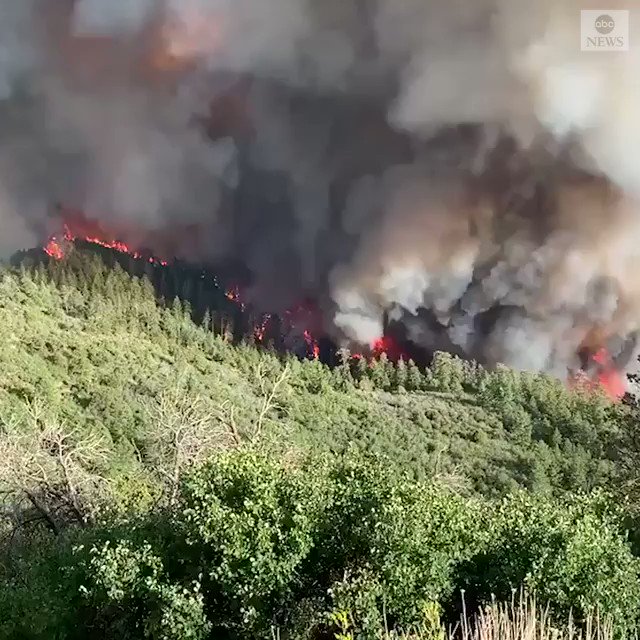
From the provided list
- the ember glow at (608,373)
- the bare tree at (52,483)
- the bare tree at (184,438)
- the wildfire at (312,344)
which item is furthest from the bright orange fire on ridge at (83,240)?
the bare tree at (52,483)

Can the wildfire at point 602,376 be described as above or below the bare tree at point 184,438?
above

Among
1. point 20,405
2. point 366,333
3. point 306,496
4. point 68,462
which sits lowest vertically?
point 306,496

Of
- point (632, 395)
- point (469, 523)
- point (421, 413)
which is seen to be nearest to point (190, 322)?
point (421, 413)

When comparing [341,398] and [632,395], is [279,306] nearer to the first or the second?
[341,398]

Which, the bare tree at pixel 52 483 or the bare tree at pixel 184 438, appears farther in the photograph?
the bare tree at pixel 184 438

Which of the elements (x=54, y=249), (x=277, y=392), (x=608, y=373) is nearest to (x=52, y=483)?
(x=277, y=392)

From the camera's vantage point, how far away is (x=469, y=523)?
10.5 meters

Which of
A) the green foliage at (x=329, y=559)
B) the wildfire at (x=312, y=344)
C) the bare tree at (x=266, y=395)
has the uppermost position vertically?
the wildfire at (x=312, y=344)

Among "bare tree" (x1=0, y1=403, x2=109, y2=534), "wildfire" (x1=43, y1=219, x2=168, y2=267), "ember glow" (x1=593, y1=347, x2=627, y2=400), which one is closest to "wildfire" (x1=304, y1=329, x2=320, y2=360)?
"wildfire" (x1=43, y1=219, x2=168, y2=267)

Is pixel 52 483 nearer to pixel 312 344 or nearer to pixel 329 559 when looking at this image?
pixel 329 559

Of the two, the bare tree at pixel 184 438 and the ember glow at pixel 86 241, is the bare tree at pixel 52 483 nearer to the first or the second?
the bare tree at pixel 184 438

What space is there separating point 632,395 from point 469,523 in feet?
21.9

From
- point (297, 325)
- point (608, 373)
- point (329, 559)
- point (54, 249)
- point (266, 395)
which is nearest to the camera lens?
point (329, 559)

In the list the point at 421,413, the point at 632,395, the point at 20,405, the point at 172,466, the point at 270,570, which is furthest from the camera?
the point at 421,413
